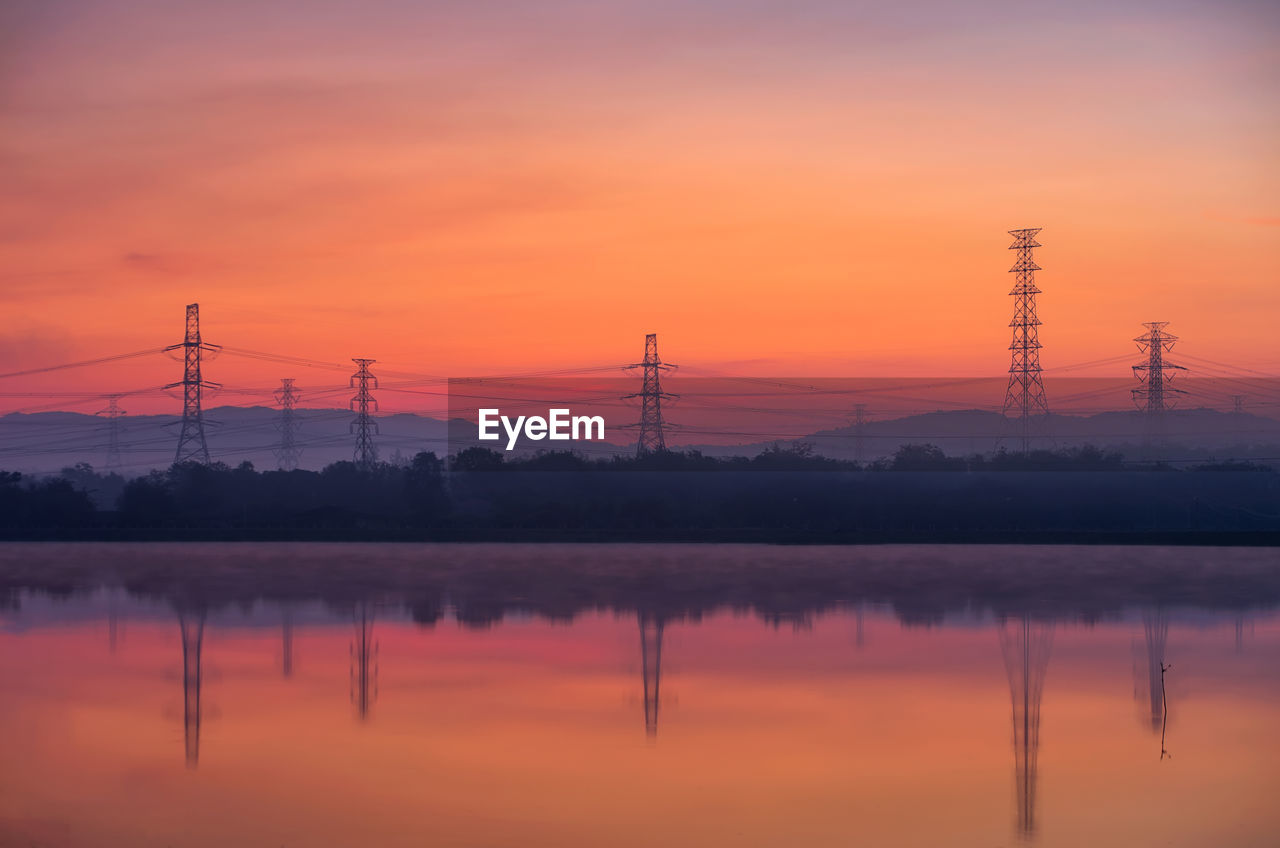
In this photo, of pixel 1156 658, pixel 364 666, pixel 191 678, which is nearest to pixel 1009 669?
pixel 1156 658

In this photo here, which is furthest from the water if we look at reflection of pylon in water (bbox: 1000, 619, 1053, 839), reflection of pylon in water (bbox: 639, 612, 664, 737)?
reflection of pylon in water (bbox: 639, 612, 664, 737)

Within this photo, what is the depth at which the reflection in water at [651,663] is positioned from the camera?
25.7 metres

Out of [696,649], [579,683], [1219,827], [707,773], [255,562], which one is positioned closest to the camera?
[1219,827]

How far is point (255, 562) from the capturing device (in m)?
82.2

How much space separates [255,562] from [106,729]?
59546 mm

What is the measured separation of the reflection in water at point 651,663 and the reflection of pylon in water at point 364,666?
5414mm

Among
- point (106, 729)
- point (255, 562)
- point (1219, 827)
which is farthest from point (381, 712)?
point (255, 562)

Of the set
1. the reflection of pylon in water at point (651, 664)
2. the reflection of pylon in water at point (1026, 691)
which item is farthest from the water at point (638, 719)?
the reflection of pylon in water at point (651, 664)

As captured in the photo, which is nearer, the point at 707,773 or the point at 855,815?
the point at 855,815

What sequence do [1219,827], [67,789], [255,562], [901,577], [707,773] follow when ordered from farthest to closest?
[255,562]
[901,577]
[707,773]
[67,789]
[1219,827]

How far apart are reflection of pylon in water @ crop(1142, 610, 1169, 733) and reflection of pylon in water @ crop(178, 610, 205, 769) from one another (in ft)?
55.2

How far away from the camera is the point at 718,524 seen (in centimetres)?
12494

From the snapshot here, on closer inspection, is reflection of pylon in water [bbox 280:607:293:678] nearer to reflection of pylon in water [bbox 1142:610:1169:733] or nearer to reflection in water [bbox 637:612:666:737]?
reflection in water [bbox 637:612:666:737]

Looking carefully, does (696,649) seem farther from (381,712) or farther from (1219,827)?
(1219,827)
